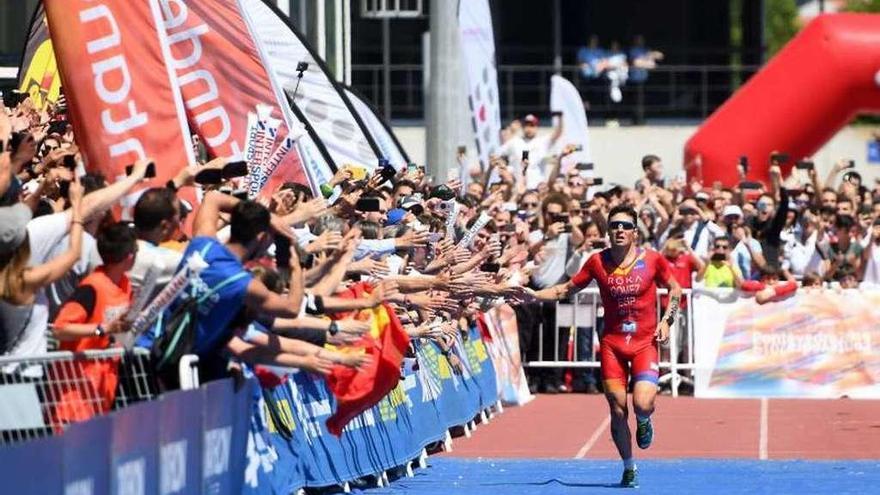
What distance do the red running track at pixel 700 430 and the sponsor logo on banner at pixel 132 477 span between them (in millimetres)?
9720

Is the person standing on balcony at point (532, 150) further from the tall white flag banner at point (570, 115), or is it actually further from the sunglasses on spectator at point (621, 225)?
the sunglasses on spectator at point (621, 225)

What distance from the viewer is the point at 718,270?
2595cm

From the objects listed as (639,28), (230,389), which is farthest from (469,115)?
(639,28)

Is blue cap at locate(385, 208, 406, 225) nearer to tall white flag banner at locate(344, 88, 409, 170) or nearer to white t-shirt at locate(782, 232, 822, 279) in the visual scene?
tall white flag banner at locate(344, 88, 409, 170)

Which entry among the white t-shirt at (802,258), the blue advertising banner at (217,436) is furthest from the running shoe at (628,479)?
the white t-shirt at (802,258)

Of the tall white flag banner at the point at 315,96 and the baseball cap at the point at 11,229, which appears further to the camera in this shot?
the tall white flag banner at the point at 315,96

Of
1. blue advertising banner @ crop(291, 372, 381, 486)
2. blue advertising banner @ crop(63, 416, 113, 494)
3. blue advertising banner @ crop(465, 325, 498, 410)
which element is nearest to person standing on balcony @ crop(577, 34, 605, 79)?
blue advertising banner @ crop(465, 325, 498, 410)

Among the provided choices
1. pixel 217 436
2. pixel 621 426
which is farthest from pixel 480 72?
pixel 217 436

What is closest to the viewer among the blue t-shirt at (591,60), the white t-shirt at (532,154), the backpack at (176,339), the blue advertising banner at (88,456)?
the blue advertising banner at (88,456)

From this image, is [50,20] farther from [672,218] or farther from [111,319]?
[672,218]

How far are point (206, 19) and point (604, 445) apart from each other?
20.6 ft

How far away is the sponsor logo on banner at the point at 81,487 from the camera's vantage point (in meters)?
8.84

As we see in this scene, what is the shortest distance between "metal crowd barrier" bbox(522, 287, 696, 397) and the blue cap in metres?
8.66

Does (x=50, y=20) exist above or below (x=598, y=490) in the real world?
above
